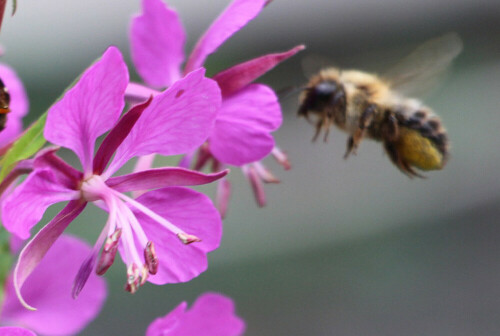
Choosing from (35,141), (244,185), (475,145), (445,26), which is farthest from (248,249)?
(35,141)

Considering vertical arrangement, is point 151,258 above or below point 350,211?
above

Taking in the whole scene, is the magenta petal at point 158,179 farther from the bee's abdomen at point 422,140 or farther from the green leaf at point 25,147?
the bee's abdomen at point 422,140

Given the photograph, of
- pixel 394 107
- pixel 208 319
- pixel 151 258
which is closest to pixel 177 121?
pixel 151 258

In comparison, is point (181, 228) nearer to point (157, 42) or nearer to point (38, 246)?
point (38, 246)

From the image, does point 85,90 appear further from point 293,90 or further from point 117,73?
point 293,90

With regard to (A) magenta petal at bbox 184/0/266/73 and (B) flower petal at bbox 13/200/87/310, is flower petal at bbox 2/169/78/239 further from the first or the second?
(A) magenta petal at bbox 184/0/266/73

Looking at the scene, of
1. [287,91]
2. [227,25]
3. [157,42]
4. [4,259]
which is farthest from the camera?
[287,91]
